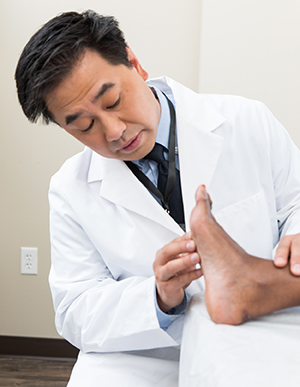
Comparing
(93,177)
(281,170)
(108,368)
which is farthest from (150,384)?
(281,170)

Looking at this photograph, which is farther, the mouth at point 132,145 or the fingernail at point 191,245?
the mouth at point 132,145

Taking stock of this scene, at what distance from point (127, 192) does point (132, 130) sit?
7.5 inches

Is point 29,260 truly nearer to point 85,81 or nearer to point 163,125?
point 163,125

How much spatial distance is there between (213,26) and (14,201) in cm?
118

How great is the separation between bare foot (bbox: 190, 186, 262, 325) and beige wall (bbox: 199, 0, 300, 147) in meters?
1.05

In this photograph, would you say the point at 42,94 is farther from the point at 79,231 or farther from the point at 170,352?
the point at 170,352

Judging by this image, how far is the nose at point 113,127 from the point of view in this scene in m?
0.91

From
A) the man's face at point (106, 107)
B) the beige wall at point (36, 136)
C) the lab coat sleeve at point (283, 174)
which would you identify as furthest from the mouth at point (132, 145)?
the beige wall at point (36, 136)

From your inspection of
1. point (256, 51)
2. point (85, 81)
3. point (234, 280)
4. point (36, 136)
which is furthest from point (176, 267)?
point (36, 136)

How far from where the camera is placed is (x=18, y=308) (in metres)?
2.06

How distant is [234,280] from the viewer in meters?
0.71

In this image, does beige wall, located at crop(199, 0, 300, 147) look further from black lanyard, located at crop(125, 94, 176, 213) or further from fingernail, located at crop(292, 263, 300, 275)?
fingernail, located at crop(292, 263, 300, 275)

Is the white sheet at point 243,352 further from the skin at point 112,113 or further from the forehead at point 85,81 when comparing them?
the forehead at point 85,81

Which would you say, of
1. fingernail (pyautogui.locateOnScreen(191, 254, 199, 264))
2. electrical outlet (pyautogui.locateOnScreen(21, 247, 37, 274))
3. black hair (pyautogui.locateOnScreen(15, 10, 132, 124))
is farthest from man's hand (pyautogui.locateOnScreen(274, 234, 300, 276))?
electrical outlet (pyautogui.locateOnScreen(21, 247, 37, 274))
